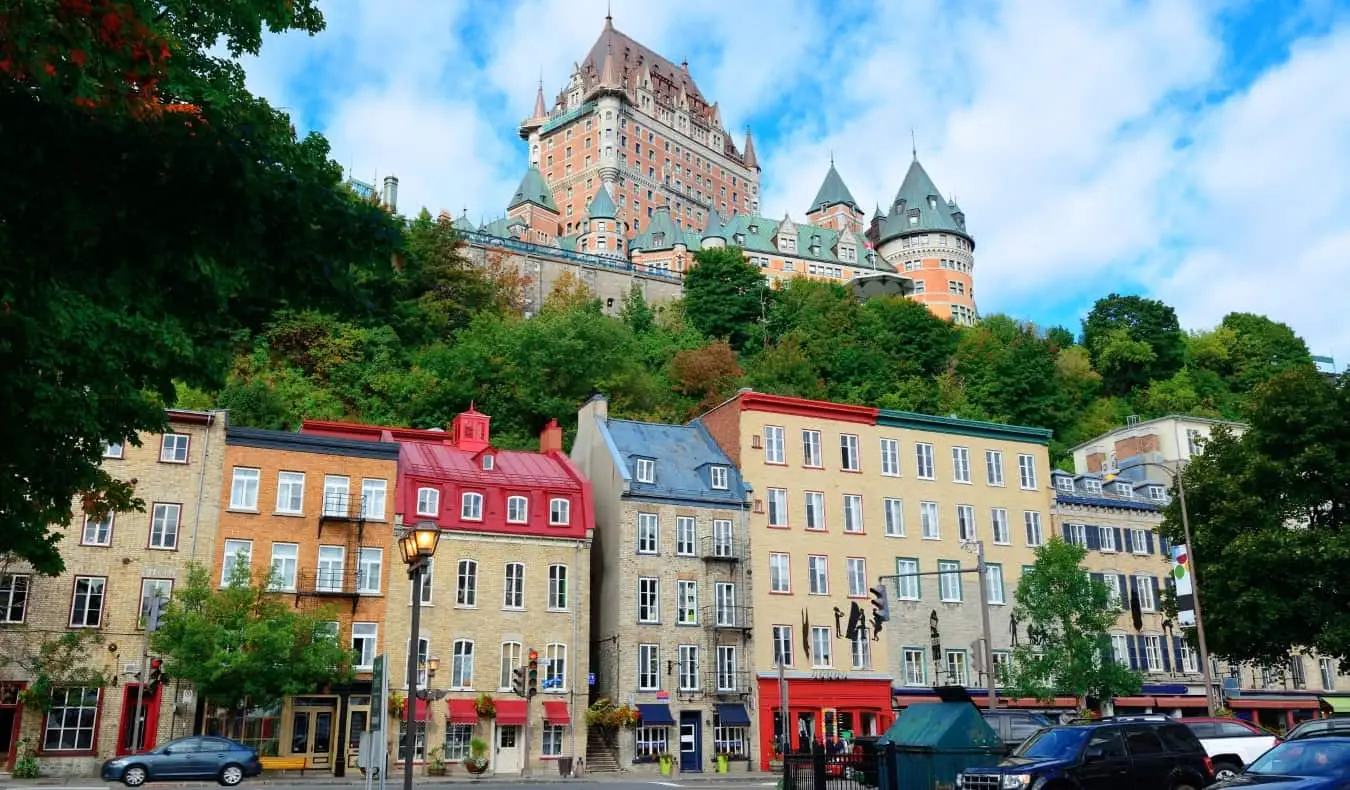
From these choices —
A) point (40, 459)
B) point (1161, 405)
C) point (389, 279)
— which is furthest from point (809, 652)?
point (1161, 405)

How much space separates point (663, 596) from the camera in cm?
4372

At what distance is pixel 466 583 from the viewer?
40.9 meters

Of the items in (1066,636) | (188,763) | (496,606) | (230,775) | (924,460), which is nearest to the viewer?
(188,763)

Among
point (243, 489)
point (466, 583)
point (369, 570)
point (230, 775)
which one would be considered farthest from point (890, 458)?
point (230, 775)

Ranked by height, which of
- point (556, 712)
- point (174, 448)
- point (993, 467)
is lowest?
point (556, 712)

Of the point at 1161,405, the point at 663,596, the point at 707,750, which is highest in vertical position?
the point at 1161,405

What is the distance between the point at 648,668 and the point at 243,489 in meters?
16.0

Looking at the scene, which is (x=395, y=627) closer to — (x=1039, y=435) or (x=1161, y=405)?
(x=1039, y=435)

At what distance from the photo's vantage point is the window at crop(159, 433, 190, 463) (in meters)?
38.2

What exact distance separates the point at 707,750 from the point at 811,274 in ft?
320

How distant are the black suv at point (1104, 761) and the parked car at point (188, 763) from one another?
71.3 feet

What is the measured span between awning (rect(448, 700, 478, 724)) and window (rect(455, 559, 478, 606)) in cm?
344

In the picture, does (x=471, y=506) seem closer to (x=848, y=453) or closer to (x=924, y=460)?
(x=848, y=453)

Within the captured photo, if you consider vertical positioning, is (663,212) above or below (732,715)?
above
